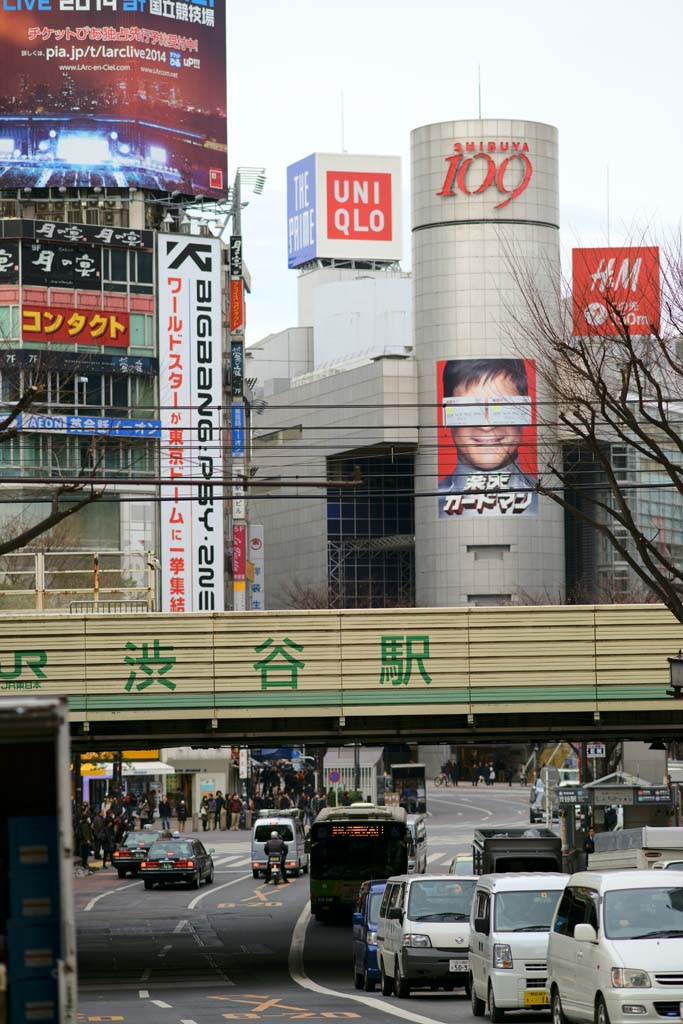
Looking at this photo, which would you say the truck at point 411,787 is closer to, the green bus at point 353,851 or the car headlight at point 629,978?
the green bus at point 353,851

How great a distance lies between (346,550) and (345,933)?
107 meters

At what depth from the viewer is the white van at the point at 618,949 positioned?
1695cm

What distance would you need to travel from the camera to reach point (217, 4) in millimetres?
87562

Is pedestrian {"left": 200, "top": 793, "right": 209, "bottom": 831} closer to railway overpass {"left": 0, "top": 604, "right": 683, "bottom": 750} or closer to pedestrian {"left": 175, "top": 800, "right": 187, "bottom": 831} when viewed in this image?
pedestrian {"left": 175, "top": 800, "right": 187, "bottom": 831}

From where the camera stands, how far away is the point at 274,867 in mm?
57938

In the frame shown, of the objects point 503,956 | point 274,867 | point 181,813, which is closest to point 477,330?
point 181,813

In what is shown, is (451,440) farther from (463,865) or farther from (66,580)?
(463,865)

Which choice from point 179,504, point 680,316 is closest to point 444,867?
point 179,504

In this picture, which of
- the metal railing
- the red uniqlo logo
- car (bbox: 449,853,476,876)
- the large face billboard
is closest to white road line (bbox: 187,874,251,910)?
the metal railing

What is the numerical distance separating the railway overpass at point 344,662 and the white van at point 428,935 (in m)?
4.23

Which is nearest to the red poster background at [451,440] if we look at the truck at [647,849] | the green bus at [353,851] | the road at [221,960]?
the road at [221,960]

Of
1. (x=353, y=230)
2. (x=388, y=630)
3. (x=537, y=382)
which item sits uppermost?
(x=353, y=230)

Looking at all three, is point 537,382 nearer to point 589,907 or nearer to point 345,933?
point 345,933

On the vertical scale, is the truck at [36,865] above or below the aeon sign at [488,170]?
below
